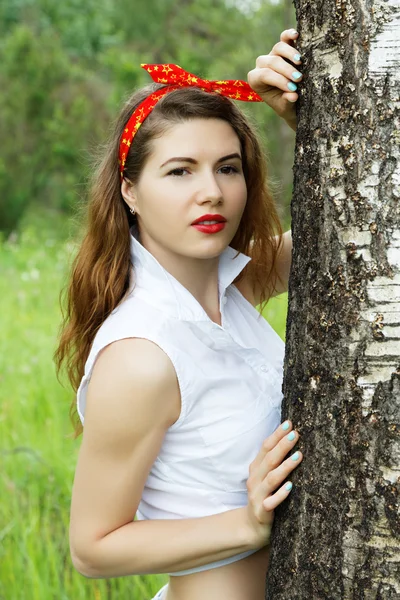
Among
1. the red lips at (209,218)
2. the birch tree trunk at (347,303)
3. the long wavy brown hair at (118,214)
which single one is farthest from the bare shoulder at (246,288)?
the birch tree trunk at (347,303)

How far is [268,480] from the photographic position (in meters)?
1.49

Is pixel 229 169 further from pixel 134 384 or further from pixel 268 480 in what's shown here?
pixel 268 480

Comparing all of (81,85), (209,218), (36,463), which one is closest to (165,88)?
(209,218)

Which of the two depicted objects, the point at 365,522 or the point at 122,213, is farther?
the point at 122,213

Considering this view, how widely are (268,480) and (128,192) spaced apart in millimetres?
749

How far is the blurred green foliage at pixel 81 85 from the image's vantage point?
28.8 feet

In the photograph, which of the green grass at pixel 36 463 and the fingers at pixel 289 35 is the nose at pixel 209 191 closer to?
the fingers at pixel 289 35

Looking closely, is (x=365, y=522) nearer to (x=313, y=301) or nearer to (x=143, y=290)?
(x=313, y=301)

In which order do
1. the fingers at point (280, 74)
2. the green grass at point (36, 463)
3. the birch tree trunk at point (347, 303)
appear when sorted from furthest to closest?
the green grass at point (36, 463), the fingers at point (280, 74), the birch tree trunk at point (347, 303)

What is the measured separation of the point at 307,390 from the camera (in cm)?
142

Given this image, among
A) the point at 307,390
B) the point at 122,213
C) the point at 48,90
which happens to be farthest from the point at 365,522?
the point at 48,90

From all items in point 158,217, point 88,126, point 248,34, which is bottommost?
point 158,217

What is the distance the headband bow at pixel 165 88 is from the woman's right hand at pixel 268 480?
0.74m

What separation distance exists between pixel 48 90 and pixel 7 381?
7211 mm
